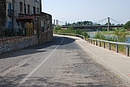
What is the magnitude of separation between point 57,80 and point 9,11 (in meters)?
33.8

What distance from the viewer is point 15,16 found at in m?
43.5

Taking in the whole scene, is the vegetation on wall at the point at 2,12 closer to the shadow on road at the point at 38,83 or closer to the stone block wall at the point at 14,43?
the stone block wall at the point at 14,43

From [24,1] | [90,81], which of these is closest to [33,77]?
[90,81]

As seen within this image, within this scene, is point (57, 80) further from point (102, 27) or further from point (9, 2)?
point (102, 27)

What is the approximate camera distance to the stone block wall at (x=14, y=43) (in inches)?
929

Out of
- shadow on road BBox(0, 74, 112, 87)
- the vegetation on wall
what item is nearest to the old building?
the vegetation on wall

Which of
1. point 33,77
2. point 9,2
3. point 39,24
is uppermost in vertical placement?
point 9,2

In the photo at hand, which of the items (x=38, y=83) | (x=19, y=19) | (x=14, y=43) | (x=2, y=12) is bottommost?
(x=38, y=83)

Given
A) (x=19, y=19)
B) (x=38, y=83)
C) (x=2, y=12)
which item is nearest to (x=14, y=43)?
(x=2, y=12)

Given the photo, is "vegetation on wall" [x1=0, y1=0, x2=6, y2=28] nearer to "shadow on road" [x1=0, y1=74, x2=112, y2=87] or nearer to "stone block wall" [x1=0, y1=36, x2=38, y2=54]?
"stone block wall" [x1=0, y1=36, x2=38, y2=54]

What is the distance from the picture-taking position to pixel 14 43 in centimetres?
2728

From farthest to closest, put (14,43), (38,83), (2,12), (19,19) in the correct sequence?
(19,19) → (2,12) → (14,43) → (38,83)

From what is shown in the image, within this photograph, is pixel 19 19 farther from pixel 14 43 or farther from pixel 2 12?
pixel 14 43

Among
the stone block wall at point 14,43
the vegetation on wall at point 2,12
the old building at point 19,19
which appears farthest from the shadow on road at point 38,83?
the vegetation on wall at point 2,12
